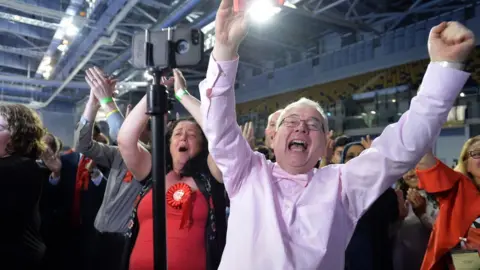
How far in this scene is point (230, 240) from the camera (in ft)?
3.80

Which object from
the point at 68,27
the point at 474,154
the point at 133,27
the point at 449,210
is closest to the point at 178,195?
the point at 449,210

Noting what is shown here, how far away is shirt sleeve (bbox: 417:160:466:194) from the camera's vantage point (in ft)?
5.97

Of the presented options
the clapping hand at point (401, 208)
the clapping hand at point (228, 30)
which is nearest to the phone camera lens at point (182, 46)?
the clapping hand at point (228, 30)

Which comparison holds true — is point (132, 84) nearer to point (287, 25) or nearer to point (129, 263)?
point (287, 25)

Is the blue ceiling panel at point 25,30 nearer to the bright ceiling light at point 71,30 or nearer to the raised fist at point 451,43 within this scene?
the bright ceiling light at point 71,30

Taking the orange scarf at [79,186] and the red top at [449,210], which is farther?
the orange scarf at [79,186]

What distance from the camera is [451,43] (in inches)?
40.5

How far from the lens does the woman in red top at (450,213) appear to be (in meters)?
1.84

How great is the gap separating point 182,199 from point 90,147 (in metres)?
0.64

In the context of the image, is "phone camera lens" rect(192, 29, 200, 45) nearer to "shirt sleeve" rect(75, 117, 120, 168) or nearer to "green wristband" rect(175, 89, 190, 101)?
"green wristband" rect(175, 89, 190, 101)

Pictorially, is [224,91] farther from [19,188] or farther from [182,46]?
[19,188]

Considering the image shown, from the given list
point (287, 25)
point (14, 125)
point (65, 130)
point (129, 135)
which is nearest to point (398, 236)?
point (129, 135)

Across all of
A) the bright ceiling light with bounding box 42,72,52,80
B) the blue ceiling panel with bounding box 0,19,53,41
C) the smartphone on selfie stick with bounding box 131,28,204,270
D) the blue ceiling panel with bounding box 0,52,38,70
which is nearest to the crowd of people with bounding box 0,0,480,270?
the smartphone on selfie stick with bounding box 131,28,204,270

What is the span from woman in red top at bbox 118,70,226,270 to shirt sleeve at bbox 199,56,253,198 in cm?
43
